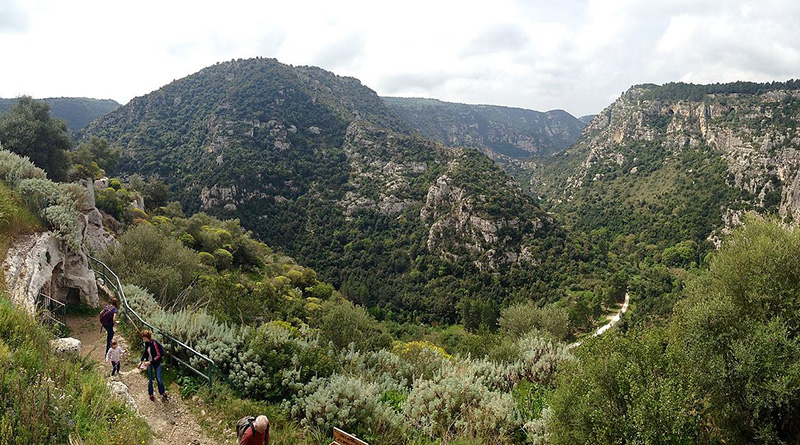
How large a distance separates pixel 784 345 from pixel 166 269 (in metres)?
19.4

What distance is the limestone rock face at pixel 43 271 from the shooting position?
8.04 m

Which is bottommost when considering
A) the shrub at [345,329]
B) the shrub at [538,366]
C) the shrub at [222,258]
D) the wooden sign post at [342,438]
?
the shrub at [222,258]

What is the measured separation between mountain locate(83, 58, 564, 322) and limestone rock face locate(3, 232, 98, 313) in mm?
49800

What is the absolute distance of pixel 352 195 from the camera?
82.7 metres

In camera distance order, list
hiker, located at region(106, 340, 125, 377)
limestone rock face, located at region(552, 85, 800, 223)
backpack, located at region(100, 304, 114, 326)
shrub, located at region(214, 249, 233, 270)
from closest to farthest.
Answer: hiker, located at region(106, 340, 125, 377) < backpack, located at region(100, 304, 114, 326) < shrub, located at region(214, 249, 233, 270) < limestone rock face, located at region(552, 85, 800, 223)

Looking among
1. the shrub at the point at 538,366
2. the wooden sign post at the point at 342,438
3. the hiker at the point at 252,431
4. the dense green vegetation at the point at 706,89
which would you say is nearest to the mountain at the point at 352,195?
the shrub at the point at 538,366

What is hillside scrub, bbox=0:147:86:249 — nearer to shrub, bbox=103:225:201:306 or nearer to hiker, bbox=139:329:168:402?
shrub, bbox=103:225:201:306

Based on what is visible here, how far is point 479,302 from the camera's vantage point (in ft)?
181

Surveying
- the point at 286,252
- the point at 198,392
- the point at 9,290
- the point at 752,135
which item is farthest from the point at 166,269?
the point at 752,135

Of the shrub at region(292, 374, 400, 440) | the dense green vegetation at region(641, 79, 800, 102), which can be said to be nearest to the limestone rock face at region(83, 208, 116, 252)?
the shrub at region(292, 374, 400, 440)

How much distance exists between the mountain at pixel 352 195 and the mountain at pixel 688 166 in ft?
116

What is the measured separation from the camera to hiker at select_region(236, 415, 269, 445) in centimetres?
433

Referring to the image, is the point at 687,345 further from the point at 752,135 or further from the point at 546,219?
the point at 752,135

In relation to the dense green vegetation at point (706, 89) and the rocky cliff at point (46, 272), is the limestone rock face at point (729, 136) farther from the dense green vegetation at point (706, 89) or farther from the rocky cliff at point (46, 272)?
the rocky cliff at point (46, 272)
